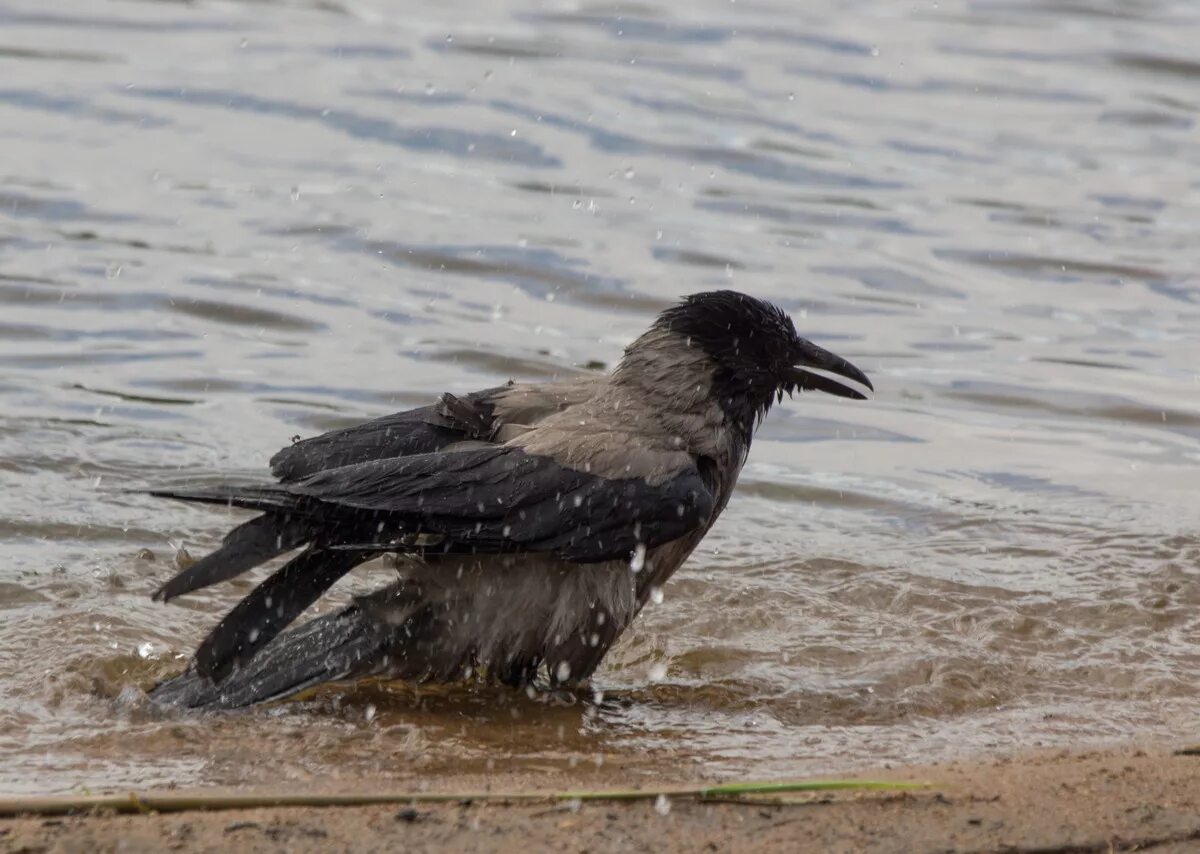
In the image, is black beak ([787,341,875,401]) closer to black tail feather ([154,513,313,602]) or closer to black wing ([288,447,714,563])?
black wing ([288,447,714,563])

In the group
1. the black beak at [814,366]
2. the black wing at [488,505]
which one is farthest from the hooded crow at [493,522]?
the black beak at [814,366]

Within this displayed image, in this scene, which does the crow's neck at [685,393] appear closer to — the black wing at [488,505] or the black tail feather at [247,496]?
the black wing at [488,505]

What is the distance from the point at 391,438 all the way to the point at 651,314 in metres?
4.63

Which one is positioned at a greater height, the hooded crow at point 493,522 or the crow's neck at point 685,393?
the crow's neck at point 685,393

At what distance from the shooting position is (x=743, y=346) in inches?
237

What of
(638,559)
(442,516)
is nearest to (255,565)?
(442,516)

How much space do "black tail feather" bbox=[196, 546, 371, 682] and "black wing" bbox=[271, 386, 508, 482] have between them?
0.32 m

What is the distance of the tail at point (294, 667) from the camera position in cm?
535

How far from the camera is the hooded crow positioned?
5.38m

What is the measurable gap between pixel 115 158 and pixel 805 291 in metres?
4.69

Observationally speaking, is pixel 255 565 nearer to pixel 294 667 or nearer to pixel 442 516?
pixel 294 667

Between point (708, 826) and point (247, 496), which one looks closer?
point (708, 826)

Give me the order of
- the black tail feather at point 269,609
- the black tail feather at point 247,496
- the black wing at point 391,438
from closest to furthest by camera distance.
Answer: the black tail feather at point 247,496 → the black tail feather at point 269,609 → the black wing at point 391,438

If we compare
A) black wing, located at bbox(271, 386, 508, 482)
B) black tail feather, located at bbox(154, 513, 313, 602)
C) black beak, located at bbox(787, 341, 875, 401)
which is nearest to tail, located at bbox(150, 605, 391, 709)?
black tail feather, located at bbox(154, 513, 313, 602)
